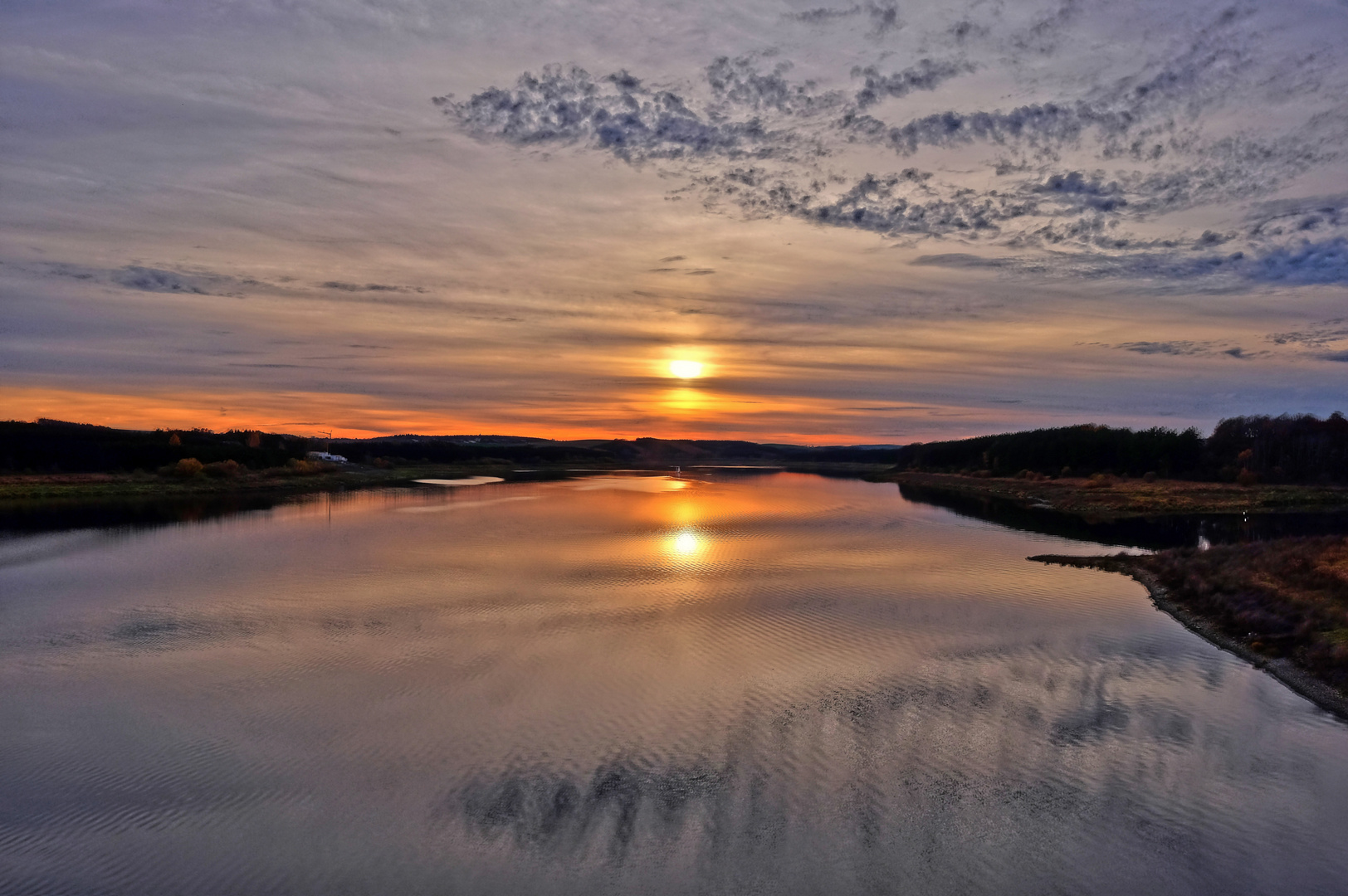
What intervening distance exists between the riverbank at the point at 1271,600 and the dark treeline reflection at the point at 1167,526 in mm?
9066

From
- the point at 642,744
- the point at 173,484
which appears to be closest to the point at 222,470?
the point at 173,484

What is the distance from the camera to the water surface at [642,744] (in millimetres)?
8422

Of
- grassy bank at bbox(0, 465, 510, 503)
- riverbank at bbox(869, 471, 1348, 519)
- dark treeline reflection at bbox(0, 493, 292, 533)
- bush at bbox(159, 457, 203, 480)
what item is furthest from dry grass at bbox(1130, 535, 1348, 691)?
bush at bbox(159, 457, 203, 480)

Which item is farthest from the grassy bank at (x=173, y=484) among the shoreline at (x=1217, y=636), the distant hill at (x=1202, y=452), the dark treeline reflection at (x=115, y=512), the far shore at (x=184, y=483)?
the distant hill at (x=1202, y=452)

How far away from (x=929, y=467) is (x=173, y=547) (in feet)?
353

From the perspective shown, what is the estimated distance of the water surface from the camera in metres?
8.42

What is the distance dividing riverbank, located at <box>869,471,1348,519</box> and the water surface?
34.1m

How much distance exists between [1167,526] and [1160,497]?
14.3 meters

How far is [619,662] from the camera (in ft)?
52.5

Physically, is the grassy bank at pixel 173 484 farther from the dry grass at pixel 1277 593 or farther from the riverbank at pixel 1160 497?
the dry grass at pixel 1277 593

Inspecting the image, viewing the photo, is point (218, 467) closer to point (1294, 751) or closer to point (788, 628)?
point (788, 628)

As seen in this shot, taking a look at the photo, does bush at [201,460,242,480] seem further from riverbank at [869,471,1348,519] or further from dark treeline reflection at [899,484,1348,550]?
riverbank at [869,471,1348,519]

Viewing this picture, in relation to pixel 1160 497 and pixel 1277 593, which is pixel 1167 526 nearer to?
pixel 1160 497

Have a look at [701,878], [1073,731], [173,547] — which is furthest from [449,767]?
[173,547]
